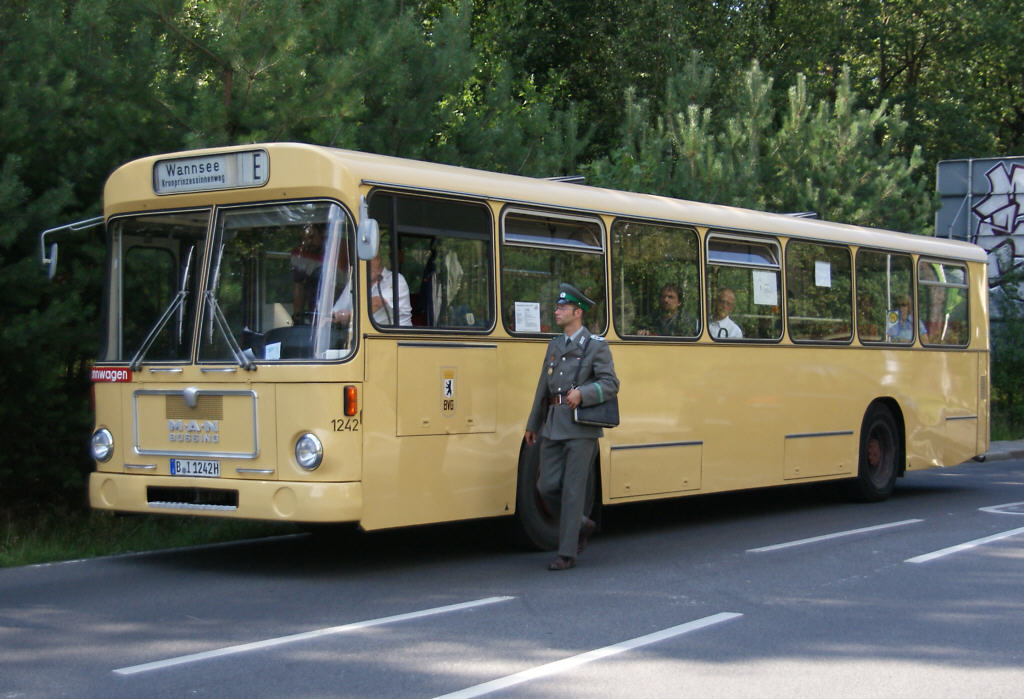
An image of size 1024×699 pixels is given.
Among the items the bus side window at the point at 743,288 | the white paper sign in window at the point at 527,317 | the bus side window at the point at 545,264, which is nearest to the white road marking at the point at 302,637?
the white paper sign in window at the point at 527,317

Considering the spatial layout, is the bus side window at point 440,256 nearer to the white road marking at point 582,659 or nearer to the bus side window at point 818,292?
the white road marking at point 582,659

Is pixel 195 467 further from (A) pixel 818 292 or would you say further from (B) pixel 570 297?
(A) pixel 818 292

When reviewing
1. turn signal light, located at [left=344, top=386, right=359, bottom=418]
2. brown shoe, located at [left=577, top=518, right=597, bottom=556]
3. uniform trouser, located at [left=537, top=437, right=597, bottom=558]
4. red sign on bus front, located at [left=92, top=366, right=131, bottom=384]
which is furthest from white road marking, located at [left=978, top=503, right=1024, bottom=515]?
red sign on bus front, located at [left=92, top=366, right=131, bottom=384]

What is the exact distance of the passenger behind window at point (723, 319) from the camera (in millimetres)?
12070

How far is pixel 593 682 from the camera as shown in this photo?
603 cm

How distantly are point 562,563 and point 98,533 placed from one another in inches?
163

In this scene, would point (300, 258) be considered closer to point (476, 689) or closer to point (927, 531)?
point (476, 689)

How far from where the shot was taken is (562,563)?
30.7 ft

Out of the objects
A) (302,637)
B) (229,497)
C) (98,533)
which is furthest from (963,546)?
(98,533)

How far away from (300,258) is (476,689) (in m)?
3.84

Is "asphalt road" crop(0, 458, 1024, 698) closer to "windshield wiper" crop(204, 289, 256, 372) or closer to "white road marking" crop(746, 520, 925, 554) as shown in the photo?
"white road marking" crop(746, 520, 925, 554)

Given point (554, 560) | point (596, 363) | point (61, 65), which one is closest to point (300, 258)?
point (596, 363)

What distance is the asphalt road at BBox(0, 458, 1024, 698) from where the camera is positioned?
6.08 m

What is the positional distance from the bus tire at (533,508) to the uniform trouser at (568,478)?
15.9 inches
